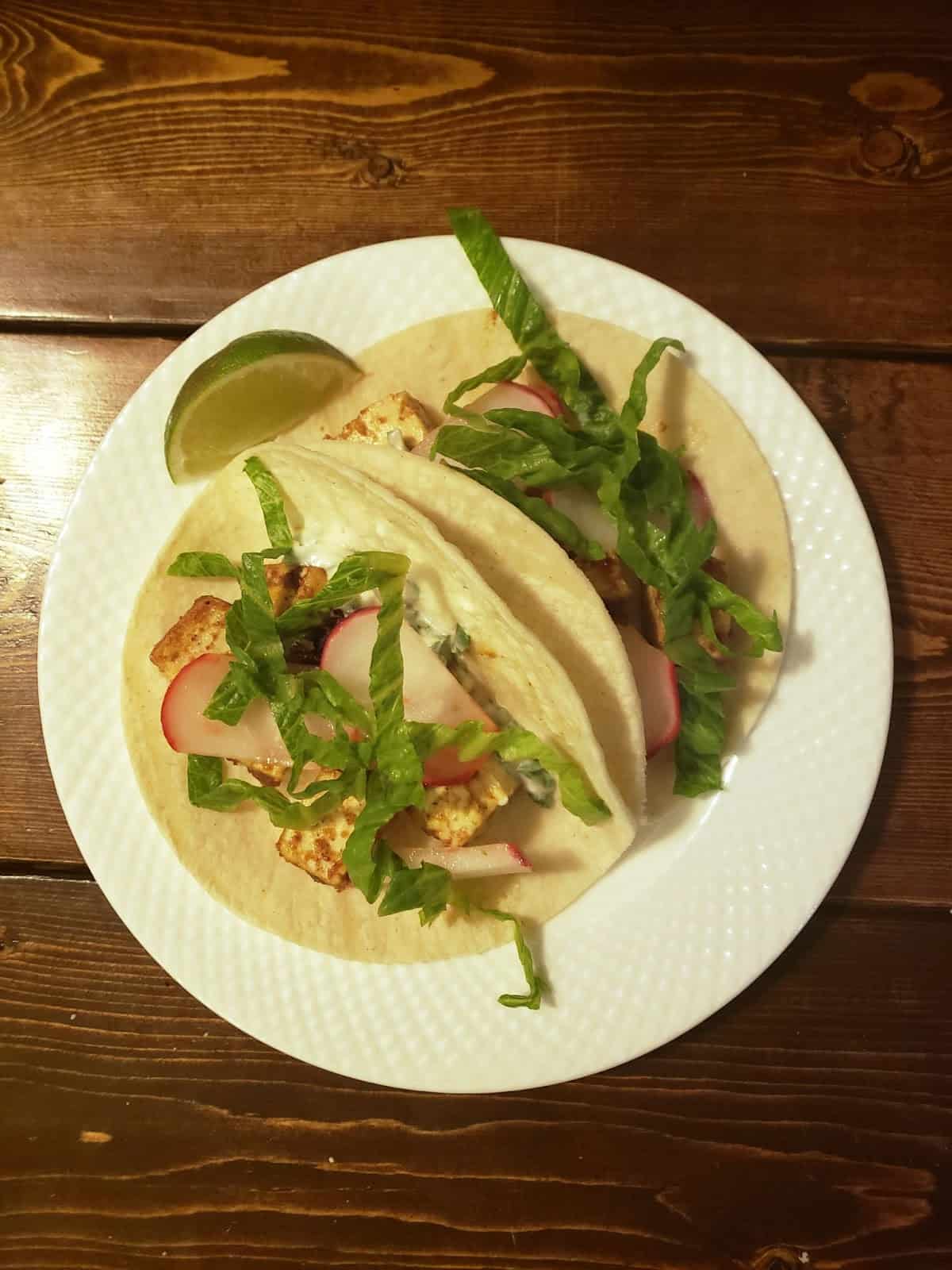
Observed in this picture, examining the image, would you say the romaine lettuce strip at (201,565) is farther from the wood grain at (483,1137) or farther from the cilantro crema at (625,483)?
the wood grain at (483,1137)

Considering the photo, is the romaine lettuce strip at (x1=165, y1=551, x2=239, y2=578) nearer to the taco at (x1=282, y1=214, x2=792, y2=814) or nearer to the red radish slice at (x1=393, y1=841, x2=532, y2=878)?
the taco at (x1=282, y1=214, x2=792, y2=814)

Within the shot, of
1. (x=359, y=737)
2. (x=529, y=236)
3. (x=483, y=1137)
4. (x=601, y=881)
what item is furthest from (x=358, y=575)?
(x=483, y=1137)

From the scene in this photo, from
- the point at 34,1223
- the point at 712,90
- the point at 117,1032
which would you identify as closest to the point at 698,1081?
the point at 117,1032

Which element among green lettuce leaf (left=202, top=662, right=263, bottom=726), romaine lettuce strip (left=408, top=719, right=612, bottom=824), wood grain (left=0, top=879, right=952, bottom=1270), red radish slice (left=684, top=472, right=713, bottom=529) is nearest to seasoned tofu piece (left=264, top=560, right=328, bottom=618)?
green lettuce leaf (left=202, top=662, right=263, bottom=726)

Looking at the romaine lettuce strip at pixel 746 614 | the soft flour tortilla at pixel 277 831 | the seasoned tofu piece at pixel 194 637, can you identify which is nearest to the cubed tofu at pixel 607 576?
the romaine lettuce strip at pixel 746 614

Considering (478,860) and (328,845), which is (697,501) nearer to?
(478,860)

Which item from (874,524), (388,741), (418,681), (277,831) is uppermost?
(874,524)

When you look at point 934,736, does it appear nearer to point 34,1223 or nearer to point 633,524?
point 633,524
